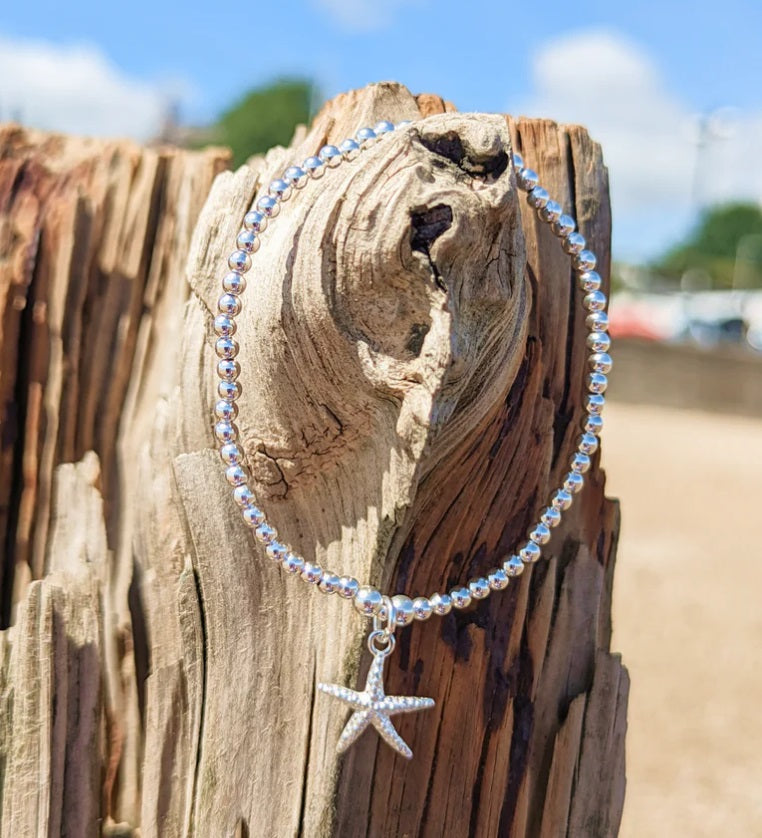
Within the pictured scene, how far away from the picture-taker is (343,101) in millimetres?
1461

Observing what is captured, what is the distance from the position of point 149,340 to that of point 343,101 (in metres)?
0.77

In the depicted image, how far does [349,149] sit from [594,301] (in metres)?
0.47

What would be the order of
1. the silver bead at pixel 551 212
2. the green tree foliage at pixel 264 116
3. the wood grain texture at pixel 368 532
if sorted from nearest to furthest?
the wood grain texture at pixel 368 532, the silver bead at pixel 551 212, the green tree foliage at pixel 264 116

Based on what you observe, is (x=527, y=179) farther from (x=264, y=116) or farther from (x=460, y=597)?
(x=264, y=116)

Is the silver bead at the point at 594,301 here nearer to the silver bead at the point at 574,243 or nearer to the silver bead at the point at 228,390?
the silver bead at the point at 574,243

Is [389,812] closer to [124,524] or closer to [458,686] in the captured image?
[458,686]

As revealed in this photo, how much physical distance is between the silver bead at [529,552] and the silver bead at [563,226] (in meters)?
0.50

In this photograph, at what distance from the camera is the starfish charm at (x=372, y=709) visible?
46.9 inches

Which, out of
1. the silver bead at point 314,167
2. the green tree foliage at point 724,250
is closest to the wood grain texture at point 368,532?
the silver bead at point 314,167

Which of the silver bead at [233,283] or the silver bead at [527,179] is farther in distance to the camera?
the silver bead at [527,179]

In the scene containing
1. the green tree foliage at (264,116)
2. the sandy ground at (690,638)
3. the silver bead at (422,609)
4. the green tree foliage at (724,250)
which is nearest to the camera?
the silver bead at (422,609)

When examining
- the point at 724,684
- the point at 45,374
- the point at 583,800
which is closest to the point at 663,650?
the point at 724,684

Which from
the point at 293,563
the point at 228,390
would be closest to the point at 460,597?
the point at 293,563

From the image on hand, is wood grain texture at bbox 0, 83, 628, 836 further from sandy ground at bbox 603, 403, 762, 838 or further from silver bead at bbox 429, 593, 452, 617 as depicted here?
sandy ground at bbox 603, 403, 762, 838
